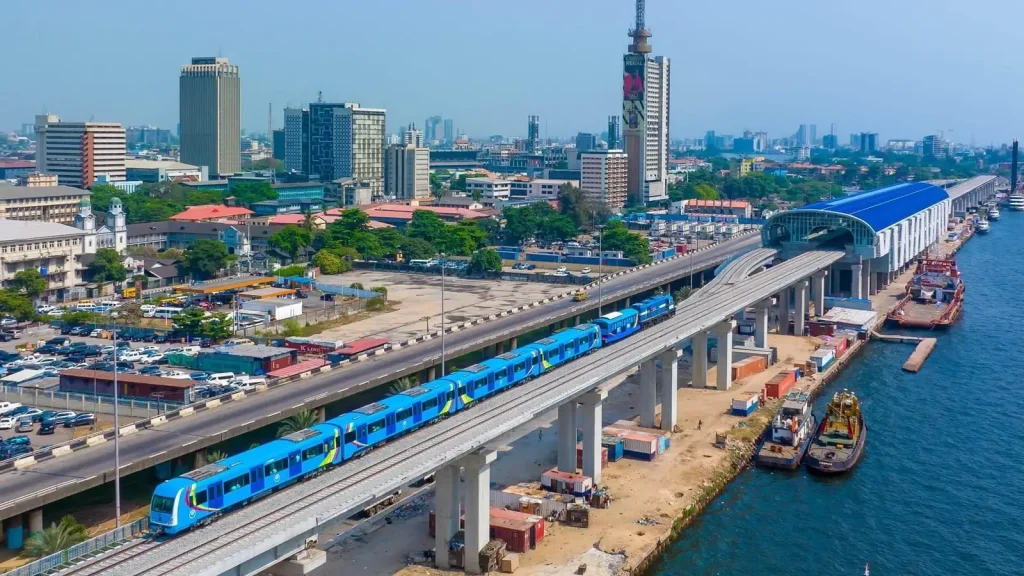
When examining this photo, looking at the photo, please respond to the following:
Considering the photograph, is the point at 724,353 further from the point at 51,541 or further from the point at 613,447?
the point at 51,541

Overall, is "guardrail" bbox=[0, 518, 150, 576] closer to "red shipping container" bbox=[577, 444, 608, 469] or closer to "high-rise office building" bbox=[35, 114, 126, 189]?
"red shipping container" bbox=[577, 444, 608, 469]

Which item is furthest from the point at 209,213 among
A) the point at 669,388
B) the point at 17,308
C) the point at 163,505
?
the point at 163,505

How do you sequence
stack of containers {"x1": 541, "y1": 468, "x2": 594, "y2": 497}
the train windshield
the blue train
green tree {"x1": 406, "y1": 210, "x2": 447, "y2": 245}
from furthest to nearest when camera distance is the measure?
1. green tree {"x1": 406, "y1": 210, "x2": 447, "y2": 245}
2. stack of containers {"x1": 541, "y1": 468, "x2": 594, "y2": 497}
3. the blue train
4. the train windshield

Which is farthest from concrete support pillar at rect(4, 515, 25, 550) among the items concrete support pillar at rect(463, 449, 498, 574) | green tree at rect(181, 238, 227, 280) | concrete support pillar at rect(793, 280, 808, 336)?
green tree at rect(181, 238, 227, 280)

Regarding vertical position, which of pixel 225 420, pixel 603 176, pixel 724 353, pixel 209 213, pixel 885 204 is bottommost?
pixel 225 420

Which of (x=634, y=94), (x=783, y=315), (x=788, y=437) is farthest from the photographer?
(x=634, y=94)

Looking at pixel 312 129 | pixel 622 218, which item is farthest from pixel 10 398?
pixel 312 129
